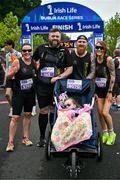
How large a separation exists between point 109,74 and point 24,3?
65781mm

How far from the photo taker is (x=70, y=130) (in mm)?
6285

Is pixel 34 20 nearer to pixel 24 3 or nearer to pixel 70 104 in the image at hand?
pixel 70 104

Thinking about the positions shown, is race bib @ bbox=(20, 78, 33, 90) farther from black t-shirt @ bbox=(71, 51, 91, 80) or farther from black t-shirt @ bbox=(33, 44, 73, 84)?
black t-shirt @ bbox=(71, 51, 91, 80)

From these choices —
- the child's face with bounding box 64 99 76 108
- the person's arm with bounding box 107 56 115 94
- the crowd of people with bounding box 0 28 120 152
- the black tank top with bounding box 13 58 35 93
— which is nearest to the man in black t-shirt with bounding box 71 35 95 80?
the crowd of people with bounding box 0 28 120 152

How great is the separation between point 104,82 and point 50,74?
973mm

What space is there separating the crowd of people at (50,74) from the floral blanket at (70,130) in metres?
1.22

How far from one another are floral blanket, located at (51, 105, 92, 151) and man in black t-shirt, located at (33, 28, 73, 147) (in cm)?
127

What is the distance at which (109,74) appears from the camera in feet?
26.2

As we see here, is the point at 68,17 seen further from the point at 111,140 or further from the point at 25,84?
the point at 25,84

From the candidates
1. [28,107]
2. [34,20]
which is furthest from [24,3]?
[28,107]

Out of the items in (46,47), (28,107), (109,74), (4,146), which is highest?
(46,47)

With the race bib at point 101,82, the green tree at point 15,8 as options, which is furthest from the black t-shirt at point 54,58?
the green tree at point 15,8

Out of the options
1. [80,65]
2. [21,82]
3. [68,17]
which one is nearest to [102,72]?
[80,65]

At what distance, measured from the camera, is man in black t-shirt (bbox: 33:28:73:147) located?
758 centimetres
